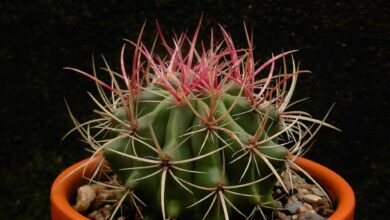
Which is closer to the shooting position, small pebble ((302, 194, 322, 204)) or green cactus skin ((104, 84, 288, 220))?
green cactus skin ((104, 84, 288, 220))

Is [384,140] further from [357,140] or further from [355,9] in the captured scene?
[355,9]

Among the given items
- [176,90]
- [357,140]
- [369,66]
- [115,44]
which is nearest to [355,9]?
[369,66]

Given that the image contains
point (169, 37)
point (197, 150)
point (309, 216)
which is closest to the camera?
point (197, 150)

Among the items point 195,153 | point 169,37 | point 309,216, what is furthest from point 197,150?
point 169,37

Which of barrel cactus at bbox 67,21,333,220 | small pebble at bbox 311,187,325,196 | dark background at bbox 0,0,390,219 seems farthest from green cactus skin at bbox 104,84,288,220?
dark background at bbox 0,0,390,219

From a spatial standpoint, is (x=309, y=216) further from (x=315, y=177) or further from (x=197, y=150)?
(x=197, y=150)

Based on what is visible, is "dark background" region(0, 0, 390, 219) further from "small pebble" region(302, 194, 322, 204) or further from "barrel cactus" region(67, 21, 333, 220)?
"barrel cactus" region(67, 21, 333, 220)

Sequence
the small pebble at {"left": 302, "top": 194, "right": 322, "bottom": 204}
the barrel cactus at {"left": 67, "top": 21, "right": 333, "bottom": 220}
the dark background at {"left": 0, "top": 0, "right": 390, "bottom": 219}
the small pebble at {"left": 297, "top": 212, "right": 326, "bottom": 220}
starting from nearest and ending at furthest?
the barrel cactus at {"left": 67, "top": 21, "right": 333, "bottom": 220} → the small pebble at {"left": 297, "top": 212, "right": 326, "bottom": 220} → the small pebble at {"left": 302, "top": 194, "right": 322, "bottom": 204} → the dark background at {"left": 0, "top": 0, "right": 390, "bottom": 219}

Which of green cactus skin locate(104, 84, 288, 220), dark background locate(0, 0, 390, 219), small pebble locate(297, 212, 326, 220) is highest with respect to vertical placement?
green cactus skin locate(104, 84, 288, 220)
